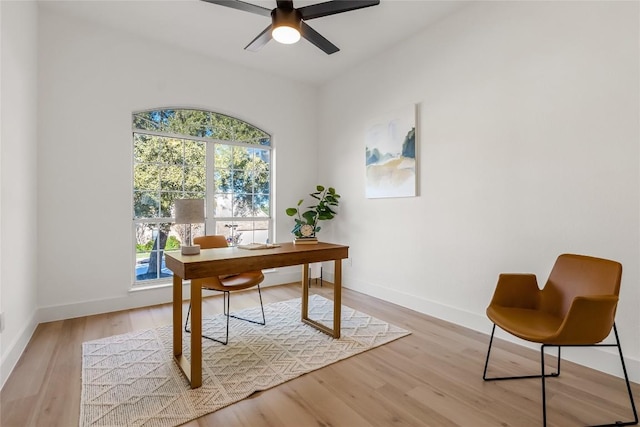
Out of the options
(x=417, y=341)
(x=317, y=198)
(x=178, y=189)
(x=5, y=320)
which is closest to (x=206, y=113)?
(x=178, y=189)

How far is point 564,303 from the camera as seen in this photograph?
80.1 inches

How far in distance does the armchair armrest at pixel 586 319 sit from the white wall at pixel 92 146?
374 centimetres

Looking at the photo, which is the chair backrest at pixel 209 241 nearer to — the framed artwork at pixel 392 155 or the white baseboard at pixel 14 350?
the white baseboard at pixel 14 350

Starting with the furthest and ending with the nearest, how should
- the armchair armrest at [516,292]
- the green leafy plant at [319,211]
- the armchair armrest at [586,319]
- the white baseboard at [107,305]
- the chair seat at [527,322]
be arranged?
the green leafy plant at [319,211] < the white baseboard at [107,305] < the armchair armrest at [516,292] < the chair seat at [527,322] < the armchair armrest at [586,319]

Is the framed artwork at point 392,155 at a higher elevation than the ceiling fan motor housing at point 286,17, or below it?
below

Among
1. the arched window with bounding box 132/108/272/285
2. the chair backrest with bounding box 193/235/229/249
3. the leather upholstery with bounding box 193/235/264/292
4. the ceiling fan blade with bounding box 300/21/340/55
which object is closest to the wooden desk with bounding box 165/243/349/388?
the leather upholstery with bounding box 193/235/264/292

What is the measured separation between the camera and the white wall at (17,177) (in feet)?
6.72

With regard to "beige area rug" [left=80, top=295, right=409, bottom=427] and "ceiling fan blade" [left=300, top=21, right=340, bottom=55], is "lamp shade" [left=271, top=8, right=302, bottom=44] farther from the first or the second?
"beige area rug" [left=80, top=295, right=409, bottom=427]

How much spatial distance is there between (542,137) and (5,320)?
4.04 meters

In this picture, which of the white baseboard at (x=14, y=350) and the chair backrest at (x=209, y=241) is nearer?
the white baseboard at (x=14, y=350)

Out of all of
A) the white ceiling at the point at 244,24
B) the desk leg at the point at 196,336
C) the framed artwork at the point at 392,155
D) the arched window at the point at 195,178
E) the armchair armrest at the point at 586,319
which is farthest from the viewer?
the arched window at the point at 195,178

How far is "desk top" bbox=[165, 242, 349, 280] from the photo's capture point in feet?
6.40

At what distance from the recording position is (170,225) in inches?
149

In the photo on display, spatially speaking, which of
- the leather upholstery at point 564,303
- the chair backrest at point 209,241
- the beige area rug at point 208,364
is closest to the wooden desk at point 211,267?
the beige area rug at point 208,364
